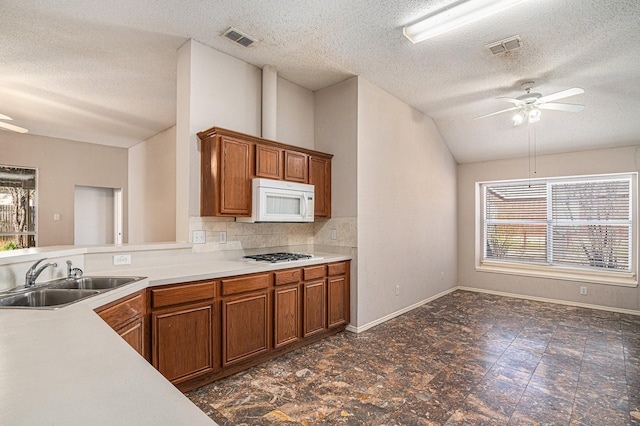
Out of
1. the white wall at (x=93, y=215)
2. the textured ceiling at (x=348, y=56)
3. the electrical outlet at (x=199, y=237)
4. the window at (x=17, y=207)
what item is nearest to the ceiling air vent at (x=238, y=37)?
the textured ceiling at (x=348, y=56)

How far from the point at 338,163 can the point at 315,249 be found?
46.2 inches

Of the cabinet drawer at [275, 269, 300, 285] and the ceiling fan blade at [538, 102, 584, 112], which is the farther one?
the ceiling fan blade at [538, 102, 584, 112]

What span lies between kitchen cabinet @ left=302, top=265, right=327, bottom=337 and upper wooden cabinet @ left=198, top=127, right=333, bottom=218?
3.05 feet

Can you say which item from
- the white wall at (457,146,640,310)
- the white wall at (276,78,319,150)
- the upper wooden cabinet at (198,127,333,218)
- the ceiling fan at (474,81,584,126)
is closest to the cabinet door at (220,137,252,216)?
the upper wooden cabinet at (198,127,333,218)

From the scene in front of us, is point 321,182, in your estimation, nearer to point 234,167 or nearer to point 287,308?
point 234,167

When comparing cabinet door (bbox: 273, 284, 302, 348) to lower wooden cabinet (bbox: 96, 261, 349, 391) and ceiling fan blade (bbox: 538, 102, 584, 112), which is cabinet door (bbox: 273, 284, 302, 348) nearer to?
lower wooden cabinet (bbox: 96, 261, 349, 391)

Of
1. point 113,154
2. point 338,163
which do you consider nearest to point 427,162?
point 338,163

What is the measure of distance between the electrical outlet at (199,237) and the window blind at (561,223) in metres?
5.21

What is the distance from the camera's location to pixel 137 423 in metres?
0.66

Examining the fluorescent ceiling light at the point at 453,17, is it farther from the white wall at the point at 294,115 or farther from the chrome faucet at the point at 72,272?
the chrome faucet at the point at 72,272

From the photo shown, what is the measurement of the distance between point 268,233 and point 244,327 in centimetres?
130

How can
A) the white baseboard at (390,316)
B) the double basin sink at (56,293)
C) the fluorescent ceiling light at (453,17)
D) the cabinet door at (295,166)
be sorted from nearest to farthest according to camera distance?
the double basin sink at (56,293) < the fluorescent ceiling light at (453,17) < the cabinet door at (295,166) < the white baseboard at (390,316)

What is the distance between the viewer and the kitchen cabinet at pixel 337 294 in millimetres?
3680

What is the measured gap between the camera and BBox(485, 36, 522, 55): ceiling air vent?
10.0ft
